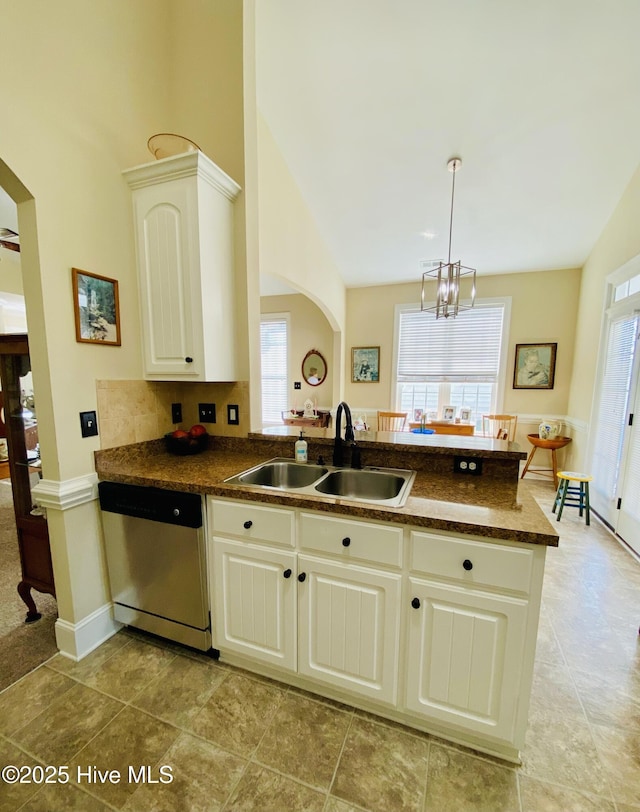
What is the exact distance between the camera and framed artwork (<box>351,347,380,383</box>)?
539 centimetres

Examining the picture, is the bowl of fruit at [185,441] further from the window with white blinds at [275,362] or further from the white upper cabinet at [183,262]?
the window with white blinds at [275,362]

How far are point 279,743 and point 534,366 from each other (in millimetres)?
4992

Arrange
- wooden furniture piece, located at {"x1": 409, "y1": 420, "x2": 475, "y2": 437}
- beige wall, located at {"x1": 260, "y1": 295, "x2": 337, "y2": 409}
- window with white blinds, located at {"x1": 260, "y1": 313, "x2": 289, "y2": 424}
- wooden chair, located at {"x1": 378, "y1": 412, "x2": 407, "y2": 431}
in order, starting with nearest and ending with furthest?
wooden furniture piece, located at {"x1": 409, "y1": 420, "x2": 475, "y2": 437}
wooden chair, located at {"x1": 378, "y1": 412, "x2": 407, "y2": 431}
beige wall, located at {"x1": 260, "y1": 295, "x2": 337, "y2": 409}
window with white blinds, located at {"x1": 260, "y1": 313, "x2": 289, "y2": 424}

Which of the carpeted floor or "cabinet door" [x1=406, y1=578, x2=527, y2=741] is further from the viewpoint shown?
the carpeted floor

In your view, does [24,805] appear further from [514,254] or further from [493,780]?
[514,254]

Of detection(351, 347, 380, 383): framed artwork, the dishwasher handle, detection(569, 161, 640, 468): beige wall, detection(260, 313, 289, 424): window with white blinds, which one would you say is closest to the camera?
the dishwasher handle

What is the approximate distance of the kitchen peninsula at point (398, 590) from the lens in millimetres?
1116

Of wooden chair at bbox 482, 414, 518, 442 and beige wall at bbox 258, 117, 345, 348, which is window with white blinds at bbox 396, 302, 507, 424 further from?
beige wall at bbox 258, 117, 345, 348

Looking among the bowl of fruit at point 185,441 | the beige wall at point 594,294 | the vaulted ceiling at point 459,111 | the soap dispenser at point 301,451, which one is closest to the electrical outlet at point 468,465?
the soap dispenser at point 301,451

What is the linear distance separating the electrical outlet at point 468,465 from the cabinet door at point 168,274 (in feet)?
4.77

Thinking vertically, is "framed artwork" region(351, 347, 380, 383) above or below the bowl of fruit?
above

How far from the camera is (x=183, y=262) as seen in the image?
1736 mm

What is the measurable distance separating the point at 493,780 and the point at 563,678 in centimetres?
70

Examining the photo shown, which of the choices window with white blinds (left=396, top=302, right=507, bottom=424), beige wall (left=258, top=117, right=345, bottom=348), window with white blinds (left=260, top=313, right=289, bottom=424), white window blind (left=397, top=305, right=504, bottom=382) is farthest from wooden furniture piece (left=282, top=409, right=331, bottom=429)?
beige wall (left=258, top=117, right=345, bottom=348)
